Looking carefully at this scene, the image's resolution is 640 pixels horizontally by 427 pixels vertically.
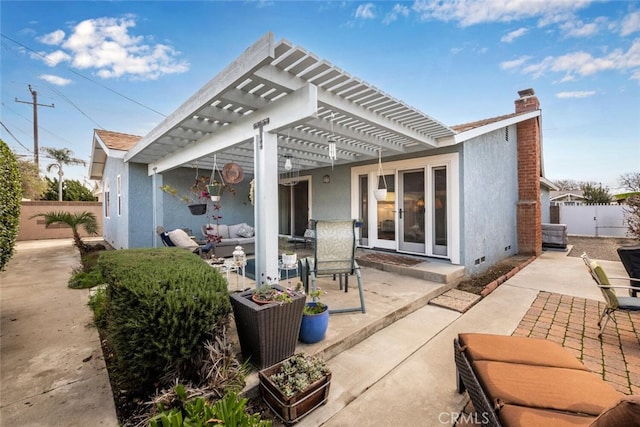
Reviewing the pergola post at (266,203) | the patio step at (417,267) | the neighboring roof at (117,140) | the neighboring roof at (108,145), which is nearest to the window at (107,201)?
the neighboring roof at (108,145)

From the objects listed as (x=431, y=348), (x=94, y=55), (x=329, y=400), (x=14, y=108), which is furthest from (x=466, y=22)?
(x=14, y=108)

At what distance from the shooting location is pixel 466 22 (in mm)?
6543

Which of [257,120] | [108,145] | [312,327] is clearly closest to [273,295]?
[312,327]

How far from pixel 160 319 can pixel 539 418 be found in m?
2.33

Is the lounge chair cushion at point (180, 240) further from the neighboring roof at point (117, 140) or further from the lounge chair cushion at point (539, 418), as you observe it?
the lounge chair cushion at point (539, 418)

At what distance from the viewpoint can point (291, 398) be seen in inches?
74.1

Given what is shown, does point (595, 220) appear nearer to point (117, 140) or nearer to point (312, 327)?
point (312, 327)

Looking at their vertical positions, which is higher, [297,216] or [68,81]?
[68,81]

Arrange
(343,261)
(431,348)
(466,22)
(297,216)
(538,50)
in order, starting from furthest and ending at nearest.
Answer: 1. (297,216)
2. (538,50)
3. (466,22)
4. (343,261)
5. (431,348)

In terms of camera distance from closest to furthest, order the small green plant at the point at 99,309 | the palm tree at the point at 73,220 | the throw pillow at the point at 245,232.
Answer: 1. the small green plant at the point at 99,309
2. the palm tree at the point at 73,220
3. the throw pillow at the point at 245,232

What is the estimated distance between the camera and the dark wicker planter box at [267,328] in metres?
2.23

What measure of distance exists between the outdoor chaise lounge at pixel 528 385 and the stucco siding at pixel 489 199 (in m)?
3.77

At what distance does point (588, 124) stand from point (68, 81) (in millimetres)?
23908

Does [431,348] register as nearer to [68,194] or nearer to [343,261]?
[343,261]
